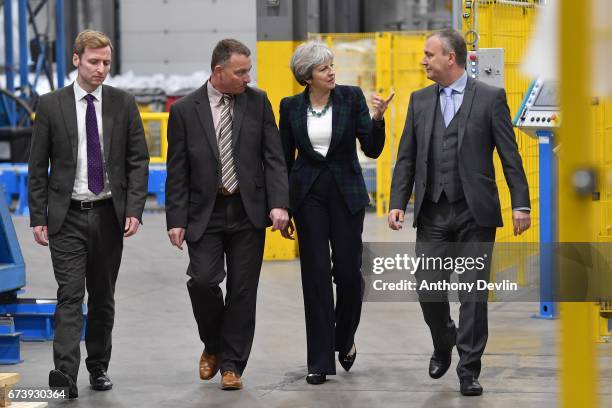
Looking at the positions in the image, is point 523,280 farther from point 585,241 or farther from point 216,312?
point 585,241

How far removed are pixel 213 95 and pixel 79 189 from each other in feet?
2.83

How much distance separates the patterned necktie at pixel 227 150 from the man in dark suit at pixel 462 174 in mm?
843

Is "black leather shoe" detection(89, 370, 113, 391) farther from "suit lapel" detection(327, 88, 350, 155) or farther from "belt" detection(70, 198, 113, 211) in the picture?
"suit lapel" detection(327, 88, 350, 155)

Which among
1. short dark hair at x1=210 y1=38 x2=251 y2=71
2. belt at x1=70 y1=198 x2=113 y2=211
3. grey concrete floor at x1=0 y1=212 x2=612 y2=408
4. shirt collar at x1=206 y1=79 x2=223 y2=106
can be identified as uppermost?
short dark hair at x1=210 y1=38 x2=251 y2=71

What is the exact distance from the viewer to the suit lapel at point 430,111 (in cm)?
627

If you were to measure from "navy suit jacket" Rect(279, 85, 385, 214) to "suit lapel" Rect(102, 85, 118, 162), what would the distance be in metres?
0.93

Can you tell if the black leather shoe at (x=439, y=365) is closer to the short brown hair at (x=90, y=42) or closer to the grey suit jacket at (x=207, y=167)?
the grey suit jacket at (x=207, y=167)

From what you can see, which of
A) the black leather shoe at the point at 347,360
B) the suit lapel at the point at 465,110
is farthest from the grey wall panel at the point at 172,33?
the suit lapel at the point at 465,110

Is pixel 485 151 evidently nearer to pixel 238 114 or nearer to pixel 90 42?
pixel 238 114

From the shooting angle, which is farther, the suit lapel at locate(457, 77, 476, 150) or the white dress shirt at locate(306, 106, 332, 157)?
the white dress shirt at locate(306, 106, 332, 157)

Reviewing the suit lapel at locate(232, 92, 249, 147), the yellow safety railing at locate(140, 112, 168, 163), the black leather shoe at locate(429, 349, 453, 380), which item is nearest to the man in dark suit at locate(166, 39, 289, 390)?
the suit lapel at locate(232, 92, 249, 147)

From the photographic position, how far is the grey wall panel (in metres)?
26.4

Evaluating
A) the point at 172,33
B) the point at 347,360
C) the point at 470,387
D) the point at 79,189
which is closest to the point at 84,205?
the point at 79,189

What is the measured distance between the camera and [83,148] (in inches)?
246
